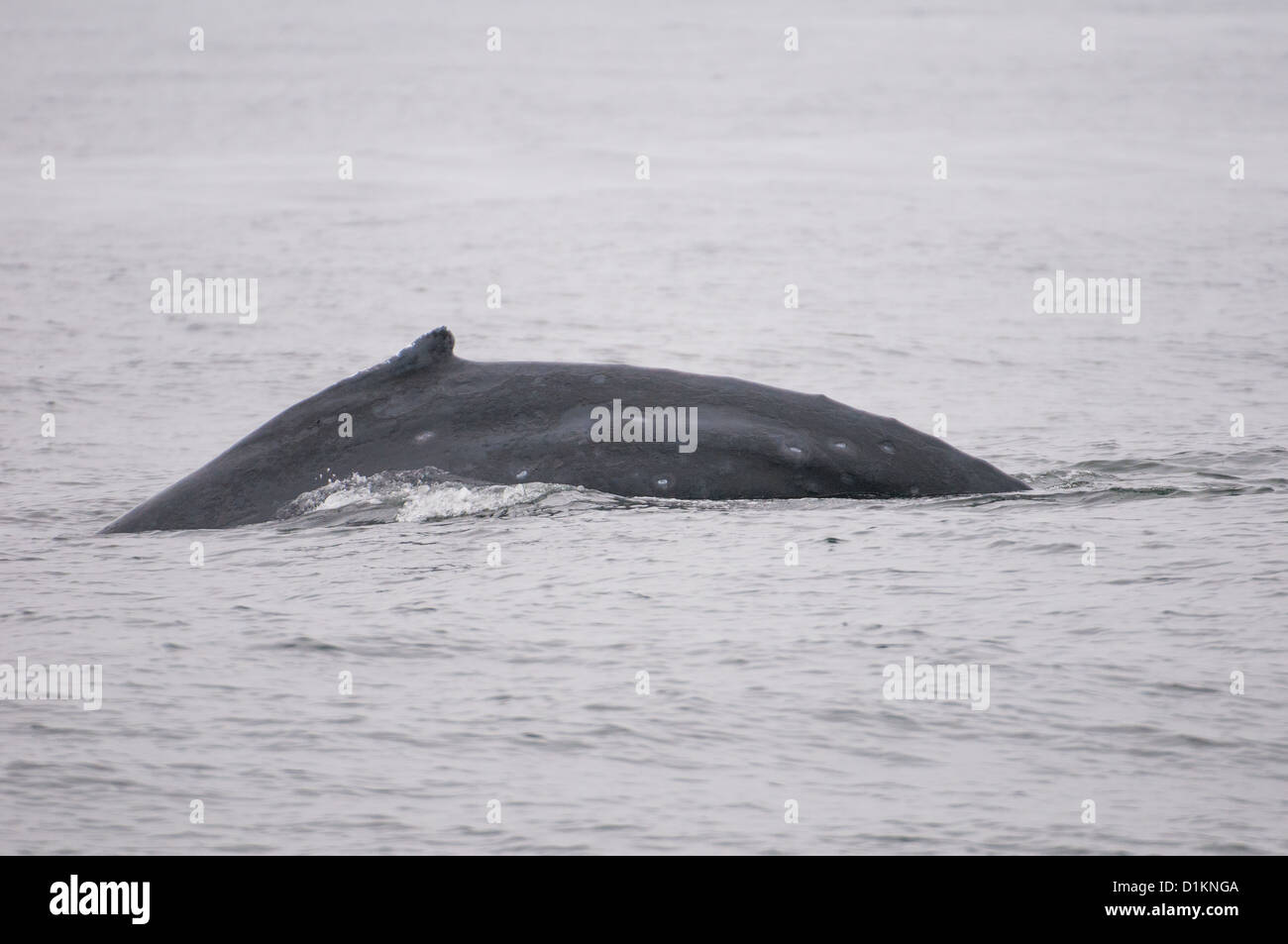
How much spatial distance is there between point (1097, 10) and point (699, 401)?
7806 cm

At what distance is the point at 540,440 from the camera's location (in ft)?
39.8

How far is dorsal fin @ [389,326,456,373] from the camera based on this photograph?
12188 millimetres

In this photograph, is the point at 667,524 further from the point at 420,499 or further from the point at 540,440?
the point at 420,499

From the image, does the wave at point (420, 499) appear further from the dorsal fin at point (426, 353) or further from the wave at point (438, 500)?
the dorsal fin at point (426, 353)

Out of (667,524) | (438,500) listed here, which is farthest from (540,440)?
(667,524)

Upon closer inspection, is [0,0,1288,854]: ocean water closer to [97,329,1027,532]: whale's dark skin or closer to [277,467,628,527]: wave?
[277,467,628,527]: wave

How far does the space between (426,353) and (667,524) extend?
6.32ft

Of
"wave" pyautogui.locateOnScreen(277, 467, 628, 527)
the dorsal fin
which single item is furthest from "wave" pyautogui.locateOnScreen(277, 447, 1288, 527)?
the dorsal fin

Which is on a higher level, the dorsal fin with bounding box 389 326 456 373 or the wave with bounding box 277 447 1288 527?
the dorsal fin with bounding box 389 326 456 373

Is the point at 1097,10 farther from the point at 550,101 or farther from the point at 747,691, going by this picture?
the point at 747,691

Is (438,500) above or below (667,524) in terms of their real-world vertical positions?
above

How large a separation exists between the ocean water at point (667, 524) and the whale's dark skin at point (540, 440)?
211 millimetres

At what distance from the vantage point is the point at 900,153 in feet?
151

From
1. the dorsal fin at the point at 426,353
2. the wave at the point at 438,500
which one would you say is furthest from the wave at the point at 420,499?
the dorsal fin at the point at 426,353
